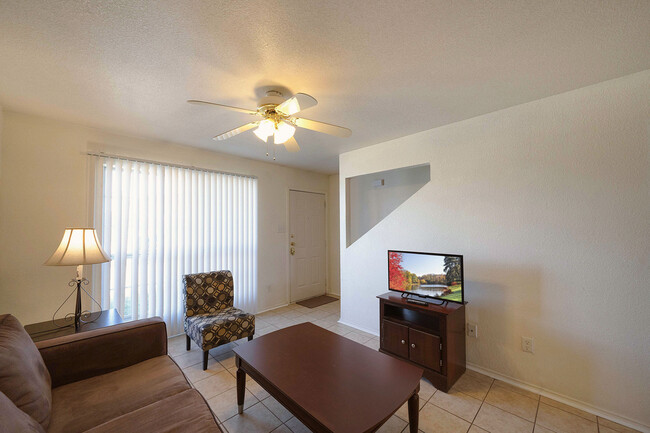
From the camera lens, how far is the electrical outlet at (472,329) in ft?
7.91

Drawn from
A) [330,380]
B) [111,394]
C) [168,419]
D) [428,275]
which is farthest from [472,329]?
[111,394]

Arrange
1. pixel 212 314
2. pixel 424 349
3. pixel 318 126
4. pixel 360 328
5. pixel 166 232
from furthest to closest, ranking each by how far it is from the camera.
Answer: pixel 360 328 < pixel 166 232 < pixel 212 314 < pixel 424 349 < pixel 318 126

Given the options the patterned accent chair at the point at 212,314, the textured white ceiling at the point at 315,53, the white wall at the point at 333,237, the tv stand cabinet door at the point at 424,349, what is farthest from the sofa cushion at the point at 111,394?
the white wall at the point at 333,237

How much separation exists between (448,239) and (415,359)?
1.19 m

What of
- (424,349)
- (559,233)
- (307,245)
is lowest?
(424,349)

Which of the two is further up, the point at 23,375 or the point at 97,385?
the point at 23,375

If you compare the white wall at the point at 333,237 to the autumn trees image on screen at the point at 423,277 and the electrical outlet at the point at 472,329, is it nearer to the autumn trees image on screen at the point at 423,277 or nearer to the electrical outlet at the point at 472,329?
the autumn trees image on screen at the point at 423,277

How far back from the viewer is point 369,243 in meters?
3.32

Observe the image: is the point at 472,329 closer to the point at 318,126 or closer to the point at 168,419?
the point at 318,126

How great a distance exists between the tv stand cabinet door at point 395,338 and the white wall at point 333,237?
2.47 meters

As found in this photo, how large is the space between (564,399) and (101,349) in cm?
332

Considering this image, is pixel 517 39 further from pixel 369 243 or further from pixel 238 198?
pixel 238 198

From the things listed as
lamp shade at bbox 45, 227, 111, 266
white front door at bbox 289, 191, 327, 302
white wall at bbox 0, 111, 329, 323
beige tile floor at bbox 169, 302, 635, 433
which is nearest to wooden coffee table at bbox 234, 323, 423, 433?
beige tile floor at bbox 169, 302, 635, 433

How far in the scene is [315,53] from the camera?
4.99ft
